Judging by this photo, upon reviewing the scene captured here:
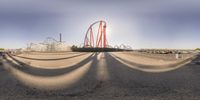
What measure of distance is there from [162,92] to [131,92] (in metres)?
0.69

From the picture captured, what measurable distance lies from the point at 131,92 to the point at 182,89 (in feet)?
4.21

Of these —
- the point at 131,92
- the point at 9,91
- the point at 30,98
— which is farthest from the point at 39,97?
the point at 131,92

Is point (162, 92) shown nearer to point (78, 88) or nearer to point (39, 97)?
point (78, 88)

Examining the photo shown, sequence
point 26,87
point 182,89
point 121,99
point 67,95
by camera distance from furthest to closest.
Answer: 1. point 26,87
2. point 182,89
3. point 67,95
4. point 121,99

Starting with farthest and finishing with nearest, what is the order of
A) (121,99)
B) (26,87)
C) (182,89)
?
(26,87) < (182,89) < (121,99)

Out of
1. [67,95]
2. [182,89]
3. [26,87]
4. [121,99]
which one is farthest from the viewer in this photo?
[26,87]

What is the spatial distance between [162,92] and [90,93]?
5.28ft

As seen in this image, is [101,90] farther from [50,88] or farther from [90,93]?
[50,88]

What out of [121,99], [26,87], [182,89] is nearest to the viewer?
[121,99]

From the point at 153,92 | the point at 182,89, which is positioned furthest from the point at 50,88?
the point at 182,89

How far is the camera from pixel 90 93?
5.25 meters

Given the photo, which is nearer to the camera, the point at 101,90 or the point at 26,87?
the point at 101,90

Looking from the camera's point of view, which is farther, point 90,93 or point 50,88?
point 50,88

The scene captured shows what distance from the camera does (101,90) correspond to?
18.3 feet
